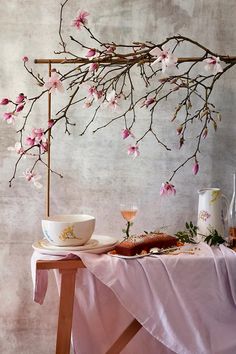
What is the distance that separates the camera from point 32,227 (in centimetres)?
272

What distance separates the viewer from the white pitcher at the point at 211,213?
237 cm

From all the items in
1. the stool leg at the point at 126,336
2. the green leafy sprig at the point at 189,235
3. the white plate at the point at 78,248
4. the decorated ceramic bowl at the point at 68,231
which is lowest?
the stool leg at the point at 126,336

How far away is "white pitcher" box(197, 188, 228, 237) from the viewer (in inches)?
93.4

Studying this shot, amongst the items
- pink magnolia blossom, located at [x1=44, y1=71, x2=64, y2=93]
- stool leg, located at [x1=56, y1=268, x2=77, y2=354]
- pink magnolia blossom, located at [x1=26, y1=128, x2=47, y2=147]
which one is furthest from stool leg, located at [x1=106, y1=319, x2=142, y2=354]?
pink magnolia blossom, located at [x1=44, y1=71, x2=64, y2=93]

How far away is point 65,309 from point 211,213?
2.49 feet

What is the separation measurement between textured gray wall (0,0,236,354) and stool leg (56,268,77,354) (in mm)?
610

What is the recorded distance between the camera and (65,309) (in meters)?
2.11

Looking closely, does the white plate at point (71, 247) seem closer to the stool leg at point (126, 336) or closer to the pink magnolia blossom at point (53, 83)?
the stool leg at point (126, 336)

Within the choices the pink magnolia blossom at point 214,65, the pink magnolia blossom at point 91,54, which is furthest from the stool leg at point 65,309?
the pink magnolia blossom at point 214,65

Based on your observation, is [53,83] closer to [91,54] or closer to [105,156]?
[91,54]

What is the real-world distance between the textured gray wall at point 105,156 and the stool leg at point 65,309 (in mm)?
610

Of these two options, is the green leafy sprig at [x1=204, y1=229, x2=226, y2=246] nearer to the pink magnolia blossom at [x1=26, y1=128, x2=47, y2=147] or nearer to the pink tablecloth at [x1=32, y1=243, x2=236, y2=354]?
the pink tablecloth at [x1=32, y1=243, x2=236, y2=354]

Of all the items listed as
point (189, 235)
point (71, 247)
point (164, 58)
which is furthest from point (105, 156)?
point (164, 58)

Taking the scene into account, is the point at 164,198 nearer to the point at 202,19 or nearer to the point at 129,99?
the point at 129,99
